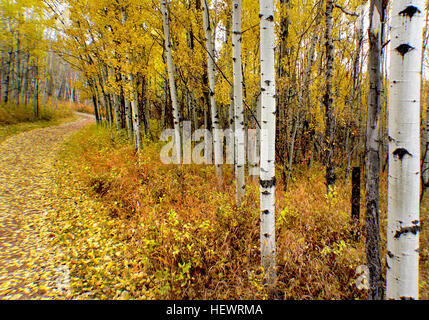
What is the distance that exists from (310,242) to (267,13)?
3.79 meters

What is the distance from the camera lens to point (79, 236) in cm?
416

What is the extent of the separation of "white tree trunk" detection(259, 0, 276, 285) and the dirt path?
2994 mm

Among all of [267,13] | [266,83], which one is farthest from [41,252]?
[267,13]

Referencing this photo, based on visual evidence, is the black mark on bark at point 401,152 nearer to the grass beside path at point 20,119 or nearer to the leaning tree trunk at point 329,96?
the leaning tree trunk at point 329,96

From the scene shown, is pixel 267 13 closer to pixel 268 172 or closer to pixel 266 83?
pixel 266 83

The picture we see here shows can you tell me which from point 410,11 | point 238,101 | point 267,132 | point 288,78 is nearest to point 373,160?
point 267,132

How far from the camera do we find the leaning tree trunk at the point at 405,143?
1.36 m

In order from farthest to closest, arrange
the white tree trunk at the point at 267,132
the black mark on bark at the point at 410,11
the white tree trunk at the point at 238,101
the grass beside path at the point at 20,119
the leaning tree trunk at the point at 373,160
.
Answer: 1. the grass beside path at the point at 20,119
2. the white tree trunk at the point at 238,101
3. the white tree trunk at the point at 267,132
4. the leaning tree trunk at the point at 373,160
5. the black mark on bark at the point at 410,11

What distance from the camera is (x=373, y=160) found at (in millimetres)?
2688

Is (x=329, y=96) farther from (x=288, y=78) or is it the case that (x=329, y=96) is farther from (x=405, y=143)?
(x=405, y=143)

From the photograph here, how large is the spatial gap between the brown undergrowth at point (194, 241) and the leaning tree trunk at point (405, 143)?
1.60 metres

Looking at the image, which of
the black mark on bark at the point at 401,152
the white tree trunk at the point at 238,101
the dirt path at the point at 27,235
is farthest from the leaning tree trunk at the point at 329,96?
the dirt path at the point at 27,235

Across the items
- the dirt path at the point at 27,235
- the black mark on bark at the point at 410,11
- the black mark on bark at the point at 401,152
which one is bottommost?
the dirt path at the point at 27,235
